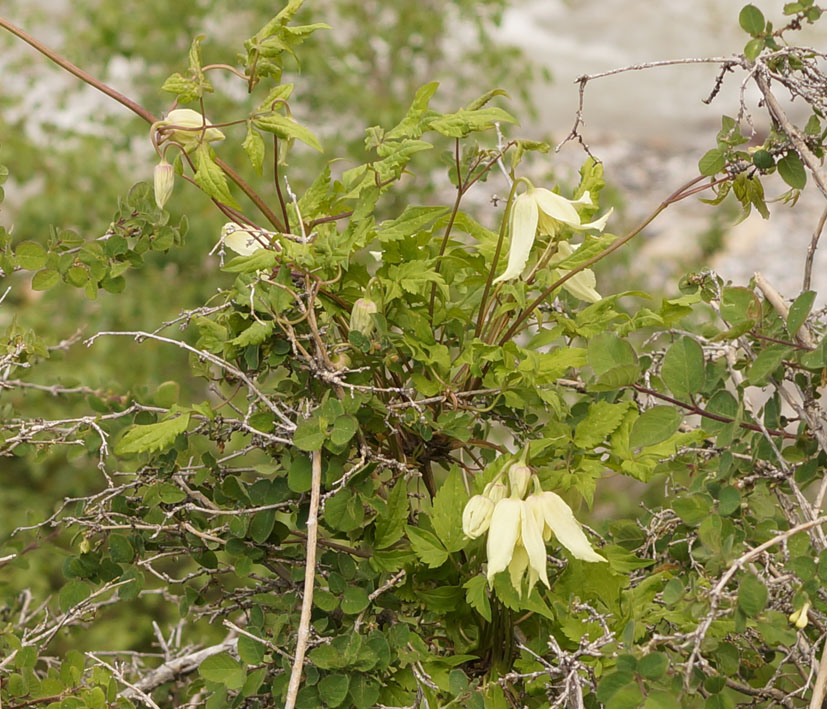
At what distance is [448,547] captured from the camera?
60 cm

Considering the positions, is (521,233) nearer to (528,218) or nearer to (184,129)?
(528,218)

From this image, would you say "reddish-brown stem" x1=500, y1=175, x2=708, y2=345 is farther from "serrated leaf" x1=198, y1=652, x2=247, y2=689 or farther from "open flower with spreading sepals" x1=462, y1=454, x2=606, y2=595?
"serrated leaf" x1=198, y1=652, x2=247, y2=689

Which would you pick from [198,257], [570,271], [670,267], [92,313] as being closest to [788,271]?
[670,267]

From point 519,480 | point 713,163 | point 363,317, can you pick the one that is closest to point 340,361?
point 363,317

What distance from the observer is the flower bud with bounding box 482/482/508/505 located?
56cm

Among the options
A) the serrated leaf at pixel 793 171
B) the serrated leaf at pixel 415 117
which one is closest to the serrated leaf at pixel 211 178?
the serrated leaf at pixel 415 117

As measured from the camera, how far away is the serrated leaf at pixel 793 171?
0.61 metres

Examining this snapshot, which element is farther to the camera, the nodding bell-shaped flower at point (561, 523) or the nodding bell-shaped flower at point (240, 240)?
the nodding bell-shaped flower at point (240, 240)

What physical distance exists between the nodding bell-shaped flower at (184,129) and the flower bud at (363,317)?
0.14 metres

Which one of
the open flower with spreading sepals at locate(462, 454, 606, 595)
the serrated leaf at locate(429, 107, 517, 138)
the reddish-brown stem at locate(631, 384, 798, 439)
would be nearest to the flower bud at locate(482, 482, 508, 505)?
the open flower with spreading sepals at locate(462, 454, 606, 595)

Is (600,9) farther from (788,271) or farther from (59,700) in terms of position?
(59,700)

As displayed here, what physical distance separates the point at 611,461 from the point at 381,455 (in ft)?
0.48

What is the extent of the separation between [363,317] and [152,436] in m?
0.15

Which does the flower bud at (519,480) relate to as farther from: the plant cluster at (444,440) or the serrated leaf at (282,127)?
the serrated leaf at (282,127)
